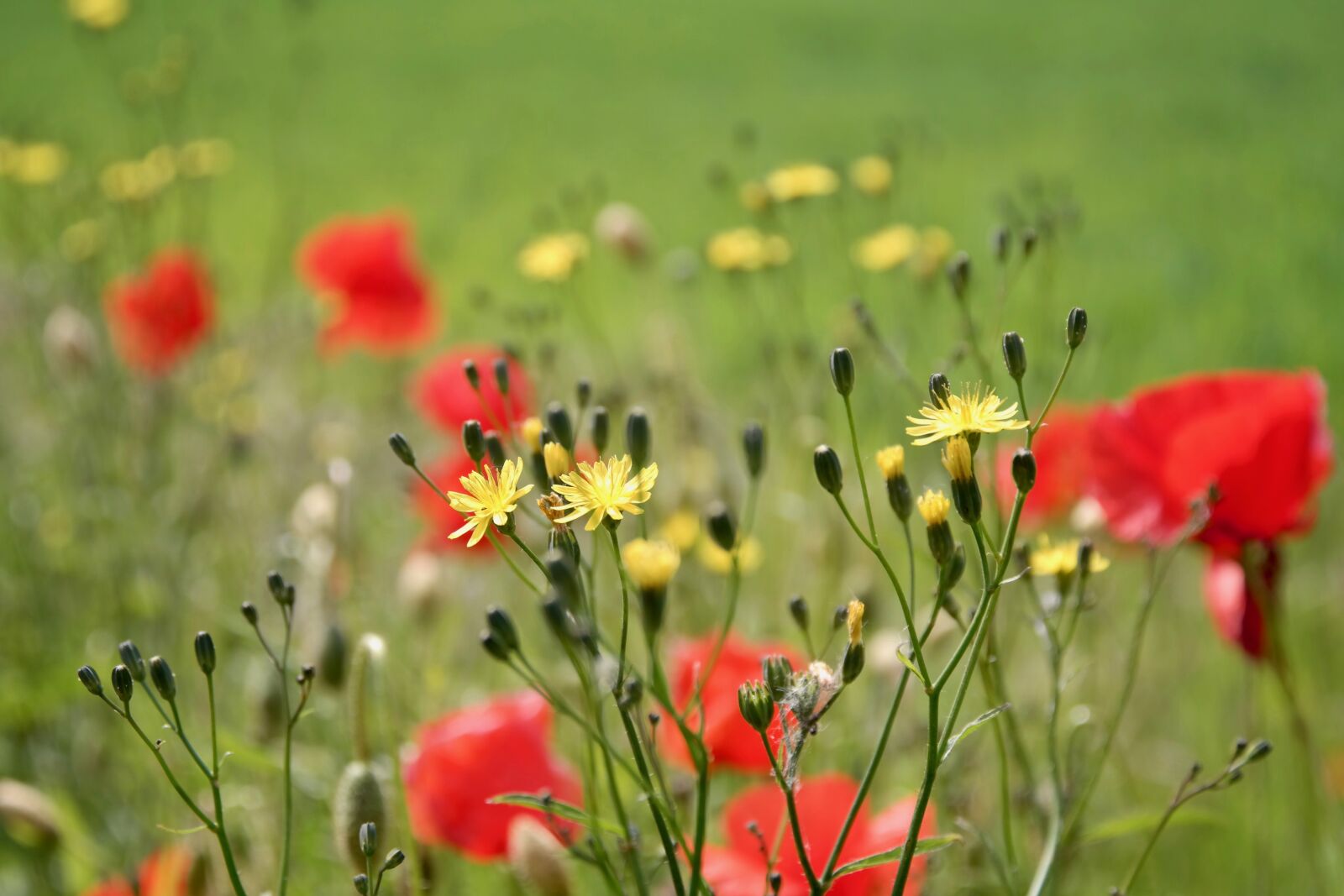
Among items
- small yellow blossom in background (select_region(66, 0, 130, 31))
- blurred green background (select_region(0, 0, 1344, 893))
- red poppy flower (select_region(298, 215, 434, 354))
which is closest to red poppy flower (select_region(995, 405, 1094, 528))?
blurred green background (select_region(0, 0, 1344, 893))

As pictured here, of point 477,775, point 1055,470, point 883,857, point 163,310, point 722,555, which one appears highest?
point 163,310

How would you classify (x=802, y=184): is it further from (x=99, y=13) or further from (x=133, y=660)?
(x=99, y=13)

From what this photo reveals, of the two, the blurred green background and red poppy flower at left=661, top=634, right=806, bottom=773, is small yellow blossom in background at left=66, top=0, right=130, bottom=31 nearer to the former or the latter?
the blurred green background

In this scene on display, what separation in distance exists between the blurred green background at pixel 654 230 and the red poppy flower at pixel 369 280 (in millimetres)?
71

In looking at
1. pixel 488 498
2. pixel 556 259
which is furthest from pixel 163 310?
pixel 488 498

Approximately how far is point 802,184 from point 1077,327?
0.48 metres

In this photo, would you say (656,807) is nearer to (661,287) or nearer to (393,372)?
(393,372)

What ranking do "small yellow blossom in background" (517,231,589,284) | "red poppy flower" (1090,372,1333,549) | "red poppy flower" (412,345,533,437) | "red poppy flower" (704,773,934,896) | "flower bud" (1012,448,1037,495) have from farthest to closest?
"red poppy flower" (412,345,533,437) → "small yellow blossom in background" (517,231,589,284) → "red poppy flower" (1090,372,1333,549) → "red poppy flower" (704,773,934,896) → "flower bud" (1012,448,1037,495)

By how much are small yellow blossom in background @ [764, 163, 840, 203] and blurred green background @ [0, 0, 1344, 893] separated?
0.14 meters

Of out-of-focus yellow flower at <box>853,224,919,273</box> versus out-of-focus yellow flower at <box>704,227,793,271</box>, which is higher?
out-of-focus yellow flower at <box>853,224,919,273</box>

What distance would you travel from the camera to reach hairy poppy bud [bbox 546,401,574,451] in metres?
0.38

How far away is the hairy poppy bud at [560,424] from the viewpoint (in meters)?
0.38

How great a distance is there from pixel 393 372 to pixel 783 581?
2.19 ft

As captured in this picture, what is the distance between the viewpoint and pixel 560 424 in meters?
0.39
